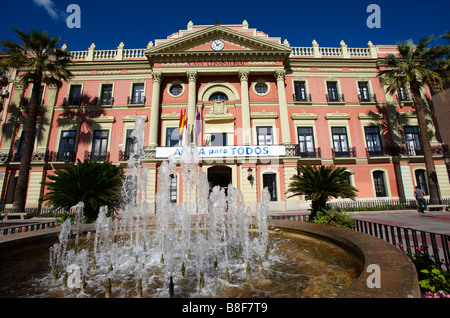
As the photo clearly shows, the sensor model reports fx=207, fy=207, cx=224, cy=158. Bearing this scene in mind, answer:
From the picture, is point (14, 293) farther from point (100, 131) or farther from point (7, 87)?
point (7, 87)

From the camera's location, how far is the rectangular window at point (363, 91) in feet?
66.3

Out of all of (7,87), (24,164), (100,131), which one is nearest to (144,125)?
(100,131)

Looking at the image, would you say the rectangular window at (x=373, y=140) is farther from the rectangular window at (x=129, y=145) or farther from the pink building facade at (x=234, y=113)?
the rectangular window at (x=129, y=145)

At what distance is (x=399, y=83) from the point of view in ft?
54.6

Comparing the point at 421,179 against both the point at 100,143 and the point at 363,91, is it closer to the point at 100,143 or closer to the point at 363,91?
the point at 363,91

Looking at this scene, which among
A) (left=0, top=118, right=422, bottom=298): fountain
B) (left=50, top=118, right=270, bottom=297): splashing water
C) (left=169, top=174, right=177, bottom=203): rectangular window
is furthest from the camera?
(left=169, top=174, right=177, bottom=203): rectangular window

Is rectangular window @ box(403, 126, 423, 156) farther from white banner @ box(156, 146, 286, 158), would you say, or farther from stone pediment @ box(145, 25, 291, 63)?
stone pediment @ box(145, 25, 291, 63)

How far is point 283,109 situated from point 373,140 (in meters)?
9.03

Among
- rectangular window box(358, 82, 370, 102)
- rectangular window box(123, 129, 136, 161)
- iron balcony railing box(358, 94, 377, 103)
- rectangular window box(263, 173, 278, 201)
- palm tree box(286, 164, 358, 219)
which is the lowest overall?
palm tree box(286, 164, 358, 219)

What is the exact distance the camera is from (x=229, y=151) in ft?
54.4

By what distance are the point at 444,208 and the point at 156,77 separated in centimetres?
2453

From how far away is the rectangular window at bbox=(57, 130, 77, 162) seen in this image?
720 inches

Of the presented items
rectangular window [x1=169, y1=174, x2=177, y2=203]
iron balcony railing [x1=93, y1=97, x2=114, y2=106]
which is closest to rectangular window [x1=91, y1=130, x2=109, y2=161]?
iron balcony railing [x1=93, y1=97, x2=114, y2=106]

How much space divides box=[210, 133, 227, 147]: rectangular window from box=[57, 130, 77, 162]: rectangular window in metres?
12.4
